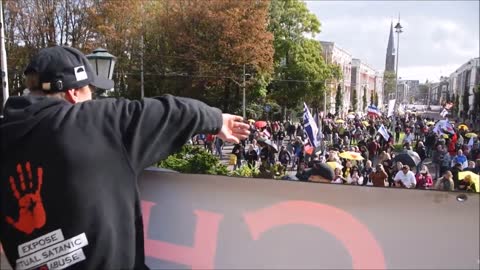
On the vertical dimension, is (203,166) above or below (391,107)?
below

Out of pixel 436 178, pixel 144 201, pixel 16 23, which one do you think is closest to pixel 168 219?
pixel 144 201

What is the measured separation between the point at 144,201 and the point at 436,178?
1.19 meters

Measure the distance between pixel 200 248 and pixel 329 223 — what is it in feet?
1.83

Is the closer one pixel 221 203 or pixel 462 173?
pixel 462 173

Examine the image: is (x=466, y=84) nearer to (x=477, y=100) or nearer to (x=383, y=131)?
(x=477, y=100)

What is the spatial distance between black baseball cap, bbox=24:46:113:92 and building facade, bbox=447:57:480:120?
1263 millimetres

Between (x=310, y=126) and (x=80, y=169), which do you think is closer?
(x=80, y=169)

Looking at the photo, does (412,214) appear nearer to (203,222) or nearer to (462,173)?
(462,173)

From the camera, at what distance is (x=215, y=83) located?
2.08 meters

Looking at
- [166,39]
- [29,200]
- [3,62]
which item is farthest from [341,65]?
[3,62]

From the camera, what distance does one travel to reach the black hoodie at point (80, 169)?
3.93 ft

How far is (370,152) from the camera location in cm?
204

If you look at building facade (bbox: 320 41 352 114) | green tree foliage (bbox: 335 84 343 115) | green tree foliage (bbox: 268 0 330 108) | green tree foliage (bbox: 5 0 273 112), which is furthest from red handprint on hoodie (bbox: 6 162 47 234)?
green tree foliage (bbox: 335 84 343 115)

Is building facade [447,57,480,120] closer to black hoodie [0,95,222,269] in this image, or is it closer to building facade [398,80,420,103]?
building facade [398,80,420,103]
